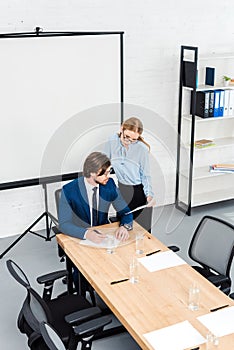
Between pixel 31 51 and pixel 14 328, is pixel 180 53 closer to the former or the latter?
pixel 31 51

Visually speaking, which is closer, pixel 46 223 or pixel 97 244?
pixel 97 244

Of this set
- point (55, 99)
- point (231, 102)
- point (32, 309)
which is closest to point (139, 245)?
point (32, 309)

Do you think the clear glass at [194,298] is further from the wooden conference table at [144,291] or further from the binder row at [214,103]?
the binder row at [214,103]

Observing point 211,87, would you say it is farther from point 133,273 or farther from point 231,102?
point 133,273

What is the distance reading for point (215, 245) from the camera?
3.67 m

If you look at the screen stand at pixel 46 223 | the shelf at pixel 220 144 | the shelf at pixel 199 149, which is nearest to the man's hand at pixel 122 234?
the screen stand at pixel 46 223

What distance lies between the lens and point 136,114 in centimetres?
552

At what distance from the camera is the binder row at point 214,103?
17.8 ft

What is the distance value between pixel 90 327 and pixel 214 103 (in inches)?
129

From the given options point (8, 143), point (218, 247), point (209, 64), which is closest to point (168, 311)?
point (218, 247)

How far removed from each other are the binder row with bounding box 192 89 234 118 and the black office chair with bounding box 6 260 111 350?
2.85 meters

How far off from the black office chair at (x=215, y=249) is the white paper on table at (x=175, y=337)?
763 mm

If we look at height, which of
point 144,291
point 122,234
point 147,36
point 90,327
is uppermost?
point 147,36

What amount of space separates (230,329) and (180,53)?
345 cm
